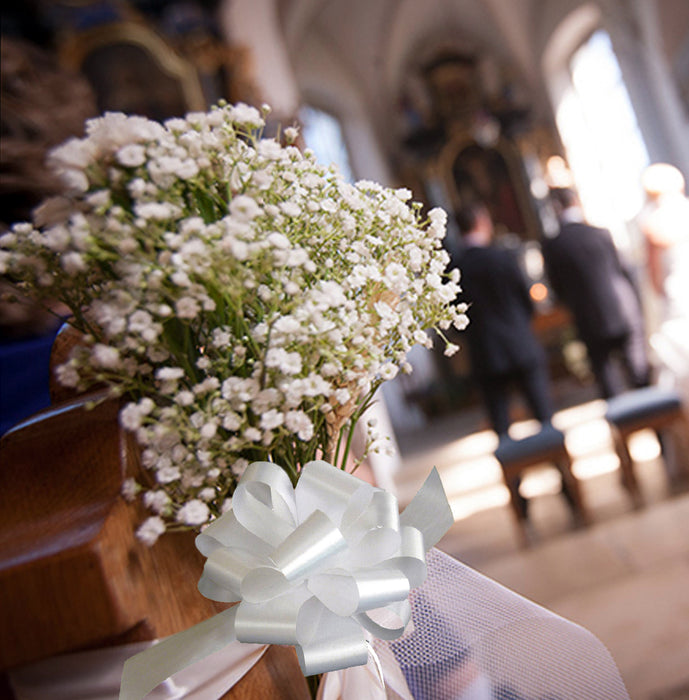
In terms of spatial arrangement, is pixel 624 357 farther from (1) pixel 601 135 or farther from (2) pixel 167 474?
(1) pixel 601 135

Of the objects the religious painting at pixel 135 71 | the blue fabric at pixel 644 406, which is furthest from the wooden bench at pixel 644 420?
the religious painting at pixel 135 71

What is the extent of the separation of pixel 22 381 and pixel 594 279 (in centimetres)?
431

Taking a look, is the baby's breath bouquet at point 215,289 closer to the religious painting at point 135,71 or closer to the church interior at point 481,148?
the church interior at point 481,148

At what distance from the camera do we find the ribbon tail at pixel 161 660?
0.69 m

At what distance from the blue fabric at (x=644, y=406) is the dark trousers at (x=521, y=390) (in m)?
0.51

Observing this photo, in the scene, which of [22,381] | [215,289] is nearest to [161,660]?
[215,289]

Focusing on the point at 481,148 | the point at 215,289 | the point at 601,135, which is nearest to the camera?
the point at 215,289

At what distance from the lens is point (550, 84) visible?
12.3 metres

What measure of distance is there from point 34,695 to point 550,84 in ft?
43.1

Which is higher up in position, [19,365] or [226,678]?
[19,365]

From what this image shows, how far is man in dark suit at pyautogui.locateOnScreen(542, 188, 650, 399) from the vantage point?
4.87 metres

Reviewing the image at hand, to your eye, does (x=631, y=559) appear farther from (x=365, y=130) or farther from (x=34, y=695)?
(x=365, y=130)

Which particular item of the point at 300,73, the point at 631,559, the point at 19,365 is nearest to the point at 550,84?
the point at 300,73

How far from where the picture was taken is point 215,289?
0.73 metres
